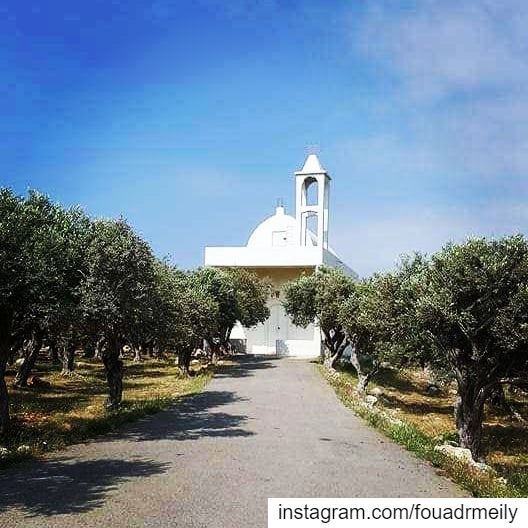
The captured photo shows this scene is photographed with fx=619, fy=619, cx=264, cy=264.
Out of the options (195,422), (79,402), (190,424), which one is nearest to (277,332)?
(79,402)

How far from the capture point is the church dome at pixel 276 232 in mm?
63906

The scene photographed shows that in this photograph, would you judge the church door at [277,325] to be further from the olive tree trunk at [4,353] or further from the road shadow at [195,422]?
the olive tree trunk at [4,353]

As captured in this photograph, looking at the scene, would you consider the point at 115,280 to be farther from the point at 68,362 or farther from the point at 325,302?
the point at 325,302

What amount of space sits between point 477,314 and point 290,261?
40.3m

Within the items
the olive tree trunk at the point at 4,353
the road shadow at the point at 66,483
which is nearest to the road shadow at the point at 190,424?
the olive tree trunk at the point at 4,353

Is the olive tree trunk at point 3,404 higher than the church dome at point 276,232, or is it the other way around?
the church dome at point 276,232

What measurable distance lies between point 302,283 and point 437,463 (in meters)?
32.4

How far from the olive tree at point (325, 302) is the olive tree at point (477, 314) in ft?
55.7

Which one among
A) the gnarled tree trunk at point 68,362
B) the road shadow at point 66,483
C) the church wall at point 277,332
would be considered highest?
the church wall at point 277,332

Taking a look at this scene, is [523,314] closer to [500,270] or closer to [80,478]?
[500,270]

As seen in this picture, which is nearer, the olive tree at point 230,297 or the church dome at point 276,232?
the olive tree at point 230,297

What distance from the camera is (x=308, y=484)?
10.0 m

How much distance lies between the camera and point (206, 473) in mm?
10766

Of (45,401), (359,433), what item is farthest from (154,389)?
(359,433)
